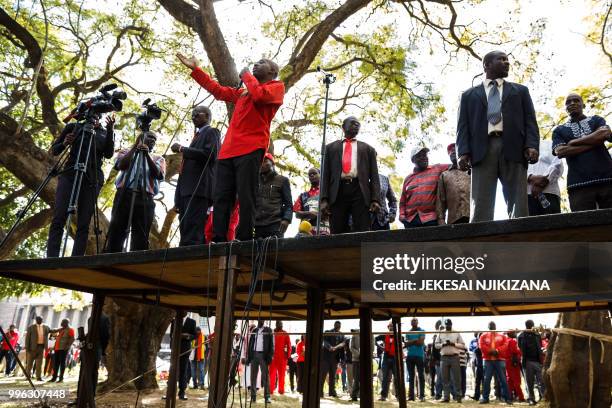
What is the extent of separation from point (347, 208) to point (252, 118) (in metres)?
1.42

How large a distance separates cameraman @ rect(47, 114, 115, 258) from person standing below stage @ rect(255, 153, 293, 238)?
1.81 m

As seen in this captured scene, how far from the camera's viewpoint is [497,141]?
401cm

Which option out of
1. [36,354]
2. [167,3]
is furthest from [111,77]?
[36,354]

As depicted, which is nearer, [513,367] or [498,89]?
[498,89]

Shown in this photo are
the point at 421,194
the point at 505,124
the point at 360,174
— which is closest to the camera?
the point at 505,124

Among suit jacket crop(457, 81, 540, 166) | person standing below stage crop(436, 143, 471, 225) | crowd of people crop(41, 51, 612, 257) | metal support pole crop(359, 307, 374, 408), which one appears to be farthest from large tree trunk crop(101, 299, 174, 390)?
suit jacket crop(457, 81, 540, 166)

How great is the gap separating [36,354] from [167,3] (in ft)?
35.9

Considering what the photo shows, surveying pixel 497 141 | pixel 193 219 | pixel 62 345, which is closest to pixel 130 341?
pixel 62 345

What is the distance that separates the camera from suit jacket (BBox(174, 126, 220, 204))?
5.43 m

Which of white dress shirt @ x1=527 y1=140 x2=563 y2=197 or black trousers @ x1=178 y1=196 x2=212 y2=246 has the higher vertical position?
white dress shirt @ x1=527 y1=140 x2=563 y2=197

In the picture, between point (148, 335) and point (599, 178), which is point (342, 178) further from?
point (148, 335)

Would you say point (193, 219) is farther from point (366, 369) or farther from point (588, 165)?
point (588, 165)

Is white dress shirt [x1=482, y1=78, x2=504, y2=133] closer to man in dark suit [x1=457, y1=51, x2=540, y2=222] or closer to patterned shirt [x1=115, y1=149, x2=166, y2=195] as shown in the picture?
man in dark suit [x1=457, y1=51, x2=540, y2=222]

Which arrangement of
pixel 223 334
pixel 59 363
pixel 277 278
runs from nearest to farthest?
pixel 223 334 → pixel 277 278 → pixel 59 363
